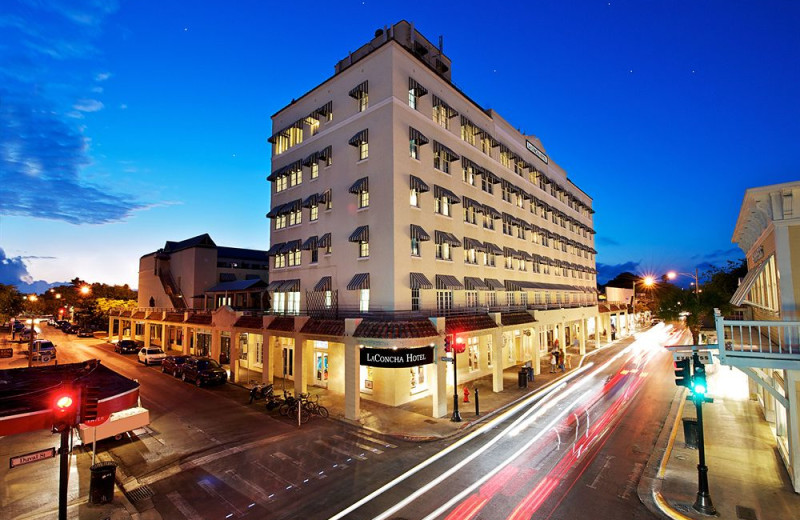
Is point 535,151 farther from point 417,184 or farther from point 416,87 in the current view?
point 417,184

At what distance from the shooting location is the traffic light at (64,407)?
9672mm

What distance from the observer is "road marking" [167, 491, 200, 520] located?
10766 mm

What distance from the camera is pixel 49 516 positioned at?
10781 millimetres

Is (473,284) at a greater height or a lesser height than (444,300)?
greater

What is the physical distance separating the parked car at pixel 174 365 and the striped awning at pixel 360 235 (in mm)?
18162

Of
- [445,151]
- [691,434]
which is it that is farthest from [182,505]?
[445,151]

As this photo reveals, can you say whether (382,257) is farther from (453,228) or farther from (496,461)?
(496,461)

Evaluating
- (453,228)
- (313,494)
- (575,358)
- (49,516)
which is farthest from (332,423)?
(575,358)

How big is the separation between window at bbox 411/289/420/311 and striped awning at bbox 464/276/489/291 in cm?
481

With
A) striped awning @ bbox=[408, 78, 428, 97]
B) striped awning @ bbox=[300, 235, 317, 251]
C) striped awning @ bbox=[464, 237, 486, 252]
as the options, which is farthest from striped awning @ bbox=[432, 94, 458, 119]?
striped awning @ bbox=[300, 235, 317, 251]

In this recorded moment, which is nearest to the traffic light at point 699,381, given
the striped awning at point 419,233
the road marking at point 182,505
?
the striped awning at point 419,233

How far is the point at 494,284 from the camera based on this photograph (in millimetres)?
30266

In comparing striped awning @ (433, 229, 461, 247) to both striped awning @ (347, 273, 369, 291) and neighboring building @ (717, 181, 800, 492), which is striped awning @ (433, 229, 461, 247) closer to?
striped awning @ (347, 273, 369, 291)

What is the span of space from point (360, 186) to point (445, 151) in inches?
253
